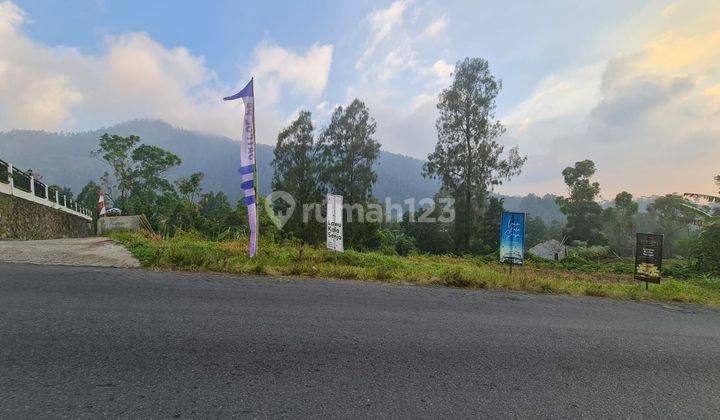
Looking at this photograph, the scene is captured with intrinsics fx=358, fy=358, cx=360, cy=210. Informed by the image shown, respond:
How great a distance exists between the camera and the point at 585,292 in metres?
7.53

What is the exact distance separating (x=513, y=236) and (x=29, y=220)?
62.4ft

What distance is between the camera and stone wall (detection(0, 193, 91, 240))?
13.0 metres

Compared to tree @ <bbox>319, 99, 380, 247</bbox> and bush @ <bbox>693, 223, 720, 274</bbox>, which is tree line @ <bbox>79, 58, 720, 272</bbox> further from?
bush @ <bbox>693, 223, 720, 274</bbox>

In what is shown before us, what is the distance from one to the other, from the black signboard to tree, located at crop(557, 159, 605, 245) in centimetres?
3024

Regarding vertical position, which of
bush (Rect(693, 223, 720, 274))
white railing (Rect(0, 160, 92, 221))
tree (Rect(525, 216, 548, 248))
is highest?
white railing (Rect(0, 160, 92, 221))

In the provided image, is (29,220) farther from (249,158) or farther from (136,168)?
(136,168)

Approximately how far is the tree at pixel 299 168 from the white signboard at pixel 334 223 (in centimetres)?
2282

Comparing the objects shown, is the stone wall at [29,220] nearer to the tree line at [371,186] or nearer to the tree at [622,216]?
the tree line at [371,186]

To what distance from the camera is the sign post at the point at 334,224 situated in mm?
8680

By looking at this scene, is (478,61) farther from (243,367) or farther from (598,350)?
(243,367)

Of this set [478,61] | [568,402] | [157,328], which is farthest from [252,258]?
[478,61]

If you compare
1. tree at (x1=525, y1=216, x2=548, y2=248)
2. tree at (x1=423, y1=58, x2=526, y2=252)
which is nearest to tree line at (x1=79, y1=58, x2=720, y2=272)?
tree at (x1=423, y1=58, x2=526, y2=252)

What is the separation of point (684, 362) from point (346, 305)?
12.2 ft

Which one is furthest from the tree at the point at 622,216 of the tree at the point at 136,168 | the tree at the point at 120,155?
the tree at the point at 120,155
